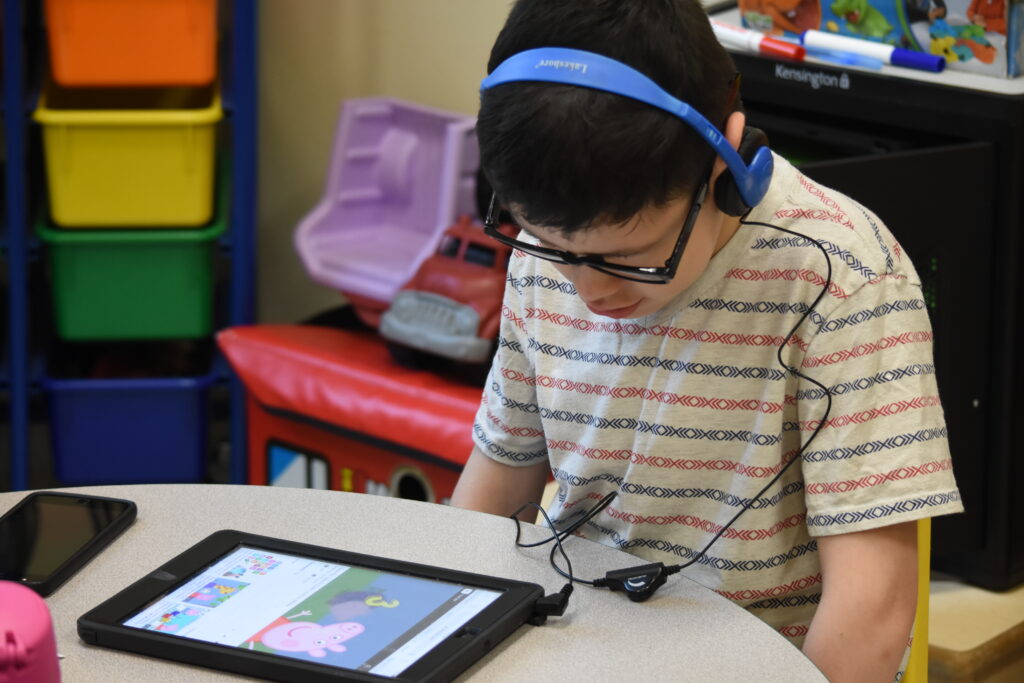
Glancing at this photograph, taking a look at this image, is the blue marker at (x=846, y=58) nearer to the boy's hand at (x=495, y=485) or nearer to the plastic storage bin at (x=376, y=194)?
the boy's hand at (x=495, y=485)

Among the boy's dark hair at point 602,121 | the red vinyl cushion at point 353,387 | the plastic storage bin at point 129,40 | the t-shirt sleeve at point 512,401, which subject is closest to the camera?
the boy's dark hair at point 602,121

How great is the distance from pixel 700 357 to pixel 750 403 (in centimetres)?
5

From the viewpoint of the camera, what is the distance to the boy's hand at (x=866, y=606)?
806 millimetres

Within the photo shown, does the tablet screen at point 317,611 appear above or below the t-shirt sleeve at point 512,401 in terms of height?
below

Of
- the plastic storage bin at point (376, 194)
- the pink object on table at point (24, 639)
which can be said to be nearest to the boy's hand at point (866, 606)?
the pink object on table at point (24, 639)

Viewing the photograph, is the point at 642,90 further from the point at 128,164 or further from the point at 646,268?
the point at 128,164

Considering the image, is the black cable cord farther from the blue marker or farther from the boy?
the blue marker

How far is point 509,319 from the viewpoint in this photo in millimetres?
986

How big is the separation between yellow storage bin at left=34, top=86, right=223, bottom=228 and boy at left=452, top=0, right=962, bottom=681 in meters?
1.16

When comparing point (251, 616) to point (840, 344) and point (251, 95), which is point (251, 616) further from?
point (251, 95)

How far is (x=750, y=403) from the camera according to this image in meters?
0.88

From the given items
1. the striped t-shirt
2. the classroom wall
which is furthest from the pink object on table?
the classroom wall

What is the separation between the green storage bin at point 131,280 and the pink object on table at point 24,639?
4.92 feet

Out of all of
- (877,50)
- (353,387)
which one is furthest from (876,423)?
(353,387)
